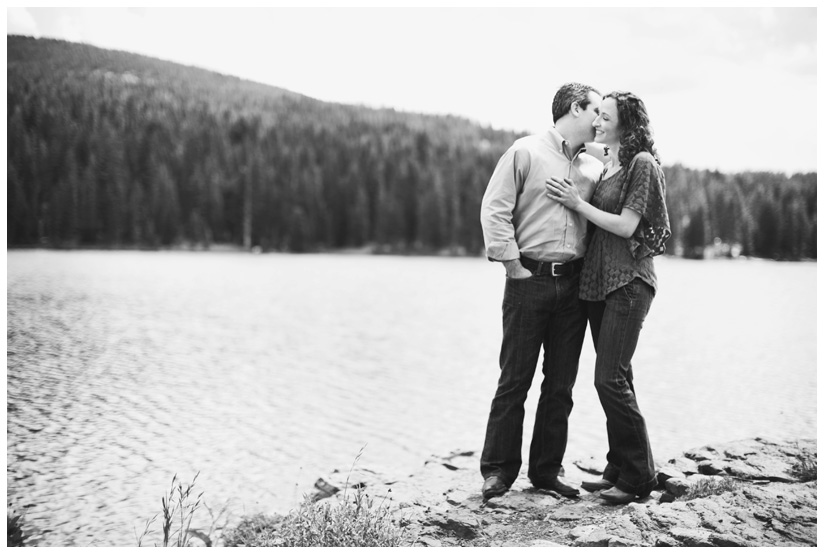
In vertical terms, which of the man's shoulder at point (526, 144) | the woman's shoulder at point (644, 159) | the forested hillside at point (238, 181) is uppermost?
the forested hillside at point (238, 181)

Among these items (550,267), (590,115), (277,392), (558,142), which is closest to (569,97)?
(590,115)

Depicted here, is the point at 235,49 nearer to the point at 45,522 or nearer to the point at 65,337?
the point at 45,522

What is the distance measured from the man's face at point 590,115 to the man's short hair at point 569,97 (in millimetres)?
18

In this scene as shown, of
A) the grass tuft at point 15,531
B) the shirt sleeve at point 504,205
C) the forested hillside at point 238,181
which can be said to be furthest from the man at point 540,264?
the forested hillside at point 238,181

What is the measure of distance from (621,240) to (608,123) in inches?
25.0

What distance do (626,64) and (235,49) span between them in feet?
11.2

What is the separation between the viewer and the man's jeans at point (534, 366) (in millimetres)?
3871

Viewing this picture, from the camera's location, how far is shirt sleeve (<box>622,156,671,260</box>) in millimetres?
3600

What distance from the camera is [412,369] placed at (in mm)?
11508

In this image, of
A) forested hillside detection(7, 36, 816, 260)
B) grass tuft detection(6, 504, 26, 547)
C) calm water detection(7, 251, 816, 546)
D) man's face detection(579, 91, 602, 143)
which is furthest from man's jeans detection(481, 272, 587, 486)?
forested hillside detection(7, 36, 816, 260)

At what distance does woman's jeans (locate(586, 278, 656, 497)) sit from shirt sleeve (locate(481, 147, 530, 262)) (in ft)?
2.01

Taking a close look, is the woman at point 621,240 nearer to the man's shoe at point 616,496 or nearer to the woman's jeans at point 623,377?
the woman's jeans at point 623,377

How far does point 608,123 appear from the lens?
371 cm

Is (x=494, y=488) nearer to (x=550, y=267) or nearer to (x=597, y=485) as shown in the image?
(x=597, y=485)
